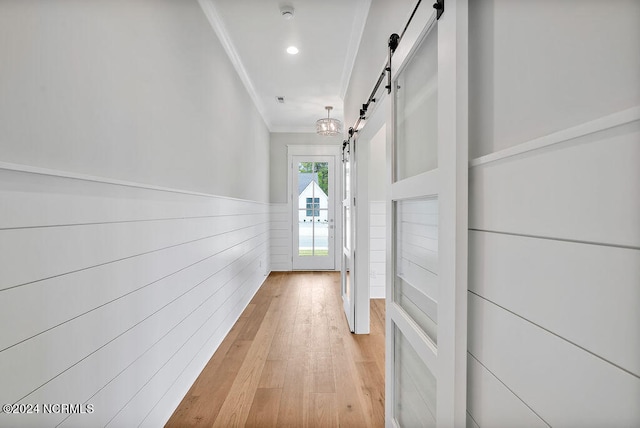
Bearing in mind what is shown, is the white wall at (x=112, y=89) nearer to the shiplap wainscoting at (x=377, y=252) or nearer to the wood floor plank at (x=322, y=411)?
the wood floor plank at (x=322, y=411)

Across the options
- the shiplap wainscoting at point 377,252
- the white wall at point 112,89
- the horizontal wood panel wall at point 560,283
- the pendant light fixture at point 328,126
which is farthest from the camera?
the pendant light fixture at point 328,126

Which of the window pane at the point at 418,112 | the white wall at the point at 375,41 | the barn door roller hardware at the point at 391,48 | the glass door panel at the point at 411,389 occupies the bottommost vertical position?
the glass door panel at the point at 411,389

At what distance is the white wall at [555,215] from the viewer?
1.34ft

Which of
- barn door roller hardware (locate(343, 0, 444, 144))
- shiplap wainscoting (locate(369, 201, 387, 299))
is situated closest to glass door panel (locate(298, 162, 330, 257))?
shiplap wainscoting (locate(369, 201, 387, 299))

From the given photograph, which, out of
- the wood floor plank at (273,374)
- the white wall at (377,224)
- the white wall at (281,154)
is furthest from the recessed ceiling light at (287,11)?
the white wall at (281,154)

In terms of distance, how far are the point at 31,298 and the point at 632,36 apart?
139cm

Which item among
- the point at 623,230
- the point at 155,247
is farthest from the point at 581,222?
the point at 155,247

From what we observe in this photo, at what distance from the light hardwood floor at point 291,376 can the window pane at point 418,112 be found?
4.42 feet

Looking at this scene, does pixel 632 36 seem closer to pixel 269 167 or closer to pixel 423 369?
pixel 423 369

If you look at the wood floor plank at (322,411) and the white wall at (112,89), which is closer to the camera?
the white wall at (112,89)

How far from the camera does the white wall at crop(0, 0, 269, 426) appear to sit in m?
0.83

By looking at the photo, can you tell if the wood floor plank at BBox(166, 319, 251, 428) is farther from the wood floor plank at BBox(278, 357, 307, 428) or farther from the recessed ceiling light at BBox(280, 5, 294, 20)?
the recessed ceiling light at BBox(280, 5, 294, 20)

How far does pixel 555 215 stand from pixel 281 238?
17.0 feet

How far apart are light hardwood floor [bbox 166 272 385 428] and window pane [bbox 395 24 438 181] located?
4.42ft
